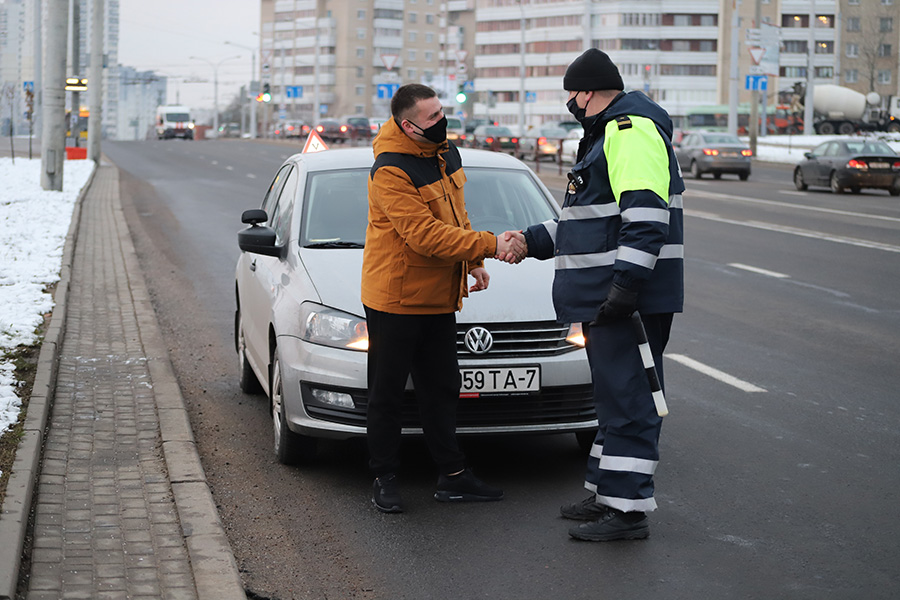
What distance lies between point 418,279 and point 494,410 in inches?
31.9

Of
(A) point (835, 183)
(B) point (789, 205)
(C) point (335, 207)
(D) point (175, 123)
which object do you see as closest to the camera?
(C) point (335, 207)

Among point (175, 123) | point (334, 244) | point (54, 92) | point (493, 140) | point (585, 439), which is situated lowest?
point (585, 439)

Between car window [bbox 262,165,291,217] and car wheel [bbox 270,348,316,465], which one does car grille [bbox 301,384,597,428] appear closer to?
car wheel [bbox 270,348,316,465]

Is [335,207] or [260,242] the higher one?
[335,207]

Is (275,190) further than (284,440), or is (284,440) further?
(275,190)

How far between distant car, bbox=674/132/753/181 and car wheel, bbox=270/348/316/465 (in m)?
31.3

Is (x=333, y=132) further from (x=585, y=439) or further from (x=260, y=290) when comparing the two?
(x=585, y=439)

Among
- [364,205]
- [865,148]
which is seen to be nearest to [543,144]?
[865,148]

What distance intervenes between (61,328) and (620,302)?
5902 mm

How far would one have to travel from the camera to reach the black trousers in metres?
5.33

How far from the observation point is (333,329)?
5.76m

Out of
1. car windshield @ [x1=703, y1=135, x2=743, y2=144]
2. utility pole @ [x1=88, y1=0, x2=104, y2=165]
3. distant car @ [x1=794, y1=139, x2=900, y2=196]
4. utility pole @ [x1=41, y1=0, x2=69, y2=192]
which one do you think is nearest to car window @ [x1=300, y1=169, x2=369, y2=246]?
utility pole @ [x1=41, y1=0, x2=69, y2=192]

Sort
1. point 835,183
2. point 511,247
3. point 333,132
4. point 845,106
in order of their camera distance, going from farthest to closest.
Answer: point 333,132, point 845,106, point 835,183, point 511,247

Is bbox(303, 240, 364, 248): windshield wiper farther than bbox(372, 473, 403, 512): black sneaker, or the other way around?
bbox(303, 240, 364, 248): windshield wiper
